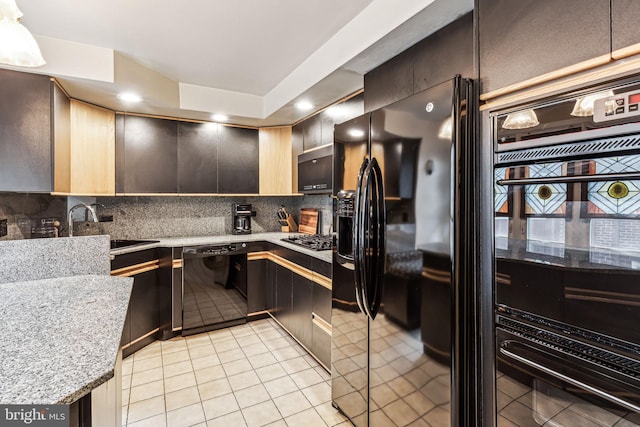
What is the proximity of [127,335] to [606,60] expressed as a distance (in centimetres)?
330

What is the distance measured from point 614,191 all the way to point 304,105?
2476 mm

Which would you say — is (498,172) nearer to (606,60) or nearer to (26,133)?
(606,60)

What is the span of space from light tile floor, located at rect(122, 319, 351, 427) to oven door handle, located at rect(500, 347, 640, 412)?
1.22 metres

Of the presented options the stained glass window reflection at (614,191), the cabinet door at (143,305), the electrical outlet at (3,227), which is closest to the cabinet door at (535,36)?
the stained glass window reflection at (614,191)

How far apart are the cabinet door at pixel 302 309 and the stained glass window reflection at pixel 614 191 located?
194cm

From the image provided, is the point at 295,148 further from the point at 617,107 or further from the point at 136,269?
the point at 617,107

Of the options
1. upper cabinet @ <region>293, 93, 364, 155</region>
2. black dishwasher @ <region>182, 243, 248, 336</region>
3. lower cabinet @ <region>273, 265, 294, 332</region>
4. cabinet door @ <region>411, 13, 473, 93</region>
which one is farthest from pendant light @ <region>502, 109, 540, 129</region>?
black dishwasher @ <region>182, 243, 248, 336</region>

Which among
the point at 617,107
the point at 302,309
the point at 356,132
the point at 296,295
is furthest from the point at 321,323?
the point at 617,107

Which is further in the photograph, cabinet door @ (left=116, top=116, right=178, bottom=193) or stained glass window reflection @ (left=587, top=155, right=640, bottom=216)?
cabinet door @ (left=116, top=116, right=178, bottom=193)

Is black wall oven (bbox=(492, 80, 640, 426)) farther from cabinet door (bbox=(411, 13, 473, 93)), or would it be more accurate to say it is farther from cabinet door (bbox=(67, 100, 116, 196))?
cabinet door (bbox=(67, 100, 116, 196))

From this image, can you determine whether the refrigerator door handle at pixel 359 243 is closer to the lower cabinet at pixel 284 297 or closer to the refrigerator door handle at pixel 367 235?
the refrigerator door handle at pixel 367 235

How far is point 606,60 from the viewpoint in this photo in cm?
87

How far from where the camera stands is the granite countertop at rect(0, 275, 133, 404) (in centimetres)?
66

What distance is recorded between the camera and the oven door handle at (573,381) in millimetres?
819
